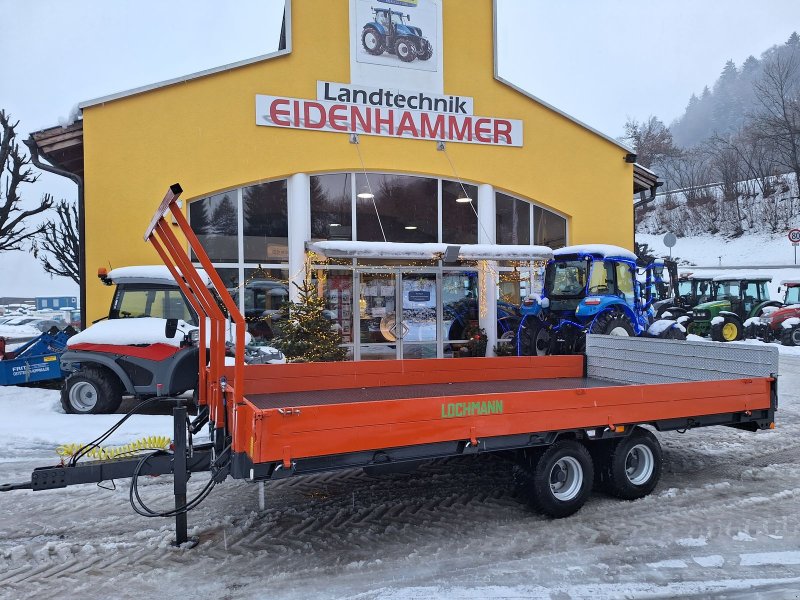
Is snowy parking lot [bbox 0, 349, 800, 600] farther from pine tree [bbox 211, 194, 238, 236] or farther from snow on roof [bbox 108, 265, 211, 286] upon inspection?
pine tree [bbox 211, 194, 238, 236]

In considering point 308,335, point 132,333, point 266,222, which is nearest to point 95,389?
point 132,333

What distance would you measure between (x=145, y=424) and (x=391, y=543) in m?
4.70

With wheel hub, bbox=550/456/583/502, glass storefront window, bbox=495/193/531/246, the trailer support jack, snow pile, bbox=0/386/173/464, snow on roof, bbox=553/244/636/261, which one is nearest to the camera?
the trailer support jack

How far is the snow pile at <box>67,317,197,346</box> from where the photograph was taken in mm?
7984

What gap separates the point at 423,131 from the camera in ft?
40.8

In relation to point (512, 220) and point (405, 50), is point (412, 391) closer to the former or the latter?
point (512, 220)

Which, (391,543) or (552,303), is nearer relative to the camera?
(391,543)

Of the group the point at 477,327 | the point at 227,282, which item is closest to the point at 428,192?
the point at 477,327

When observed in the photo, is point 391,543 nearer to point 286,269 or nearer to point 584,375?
point 584,375

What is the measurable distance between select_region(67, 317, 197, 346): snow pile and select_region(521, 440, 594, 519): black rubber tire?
522 centimetres

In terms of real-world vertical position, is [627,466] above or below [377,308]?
below

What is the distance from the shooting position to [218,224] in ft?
37.2

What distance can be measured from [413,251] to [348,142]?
2.82 metres

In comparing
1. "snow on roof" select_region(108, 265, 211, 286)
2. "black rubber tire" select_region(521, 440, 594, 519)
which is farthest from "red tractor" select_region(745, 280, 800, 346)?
"snow on roof" select_region(108, 265, 211, 286)
